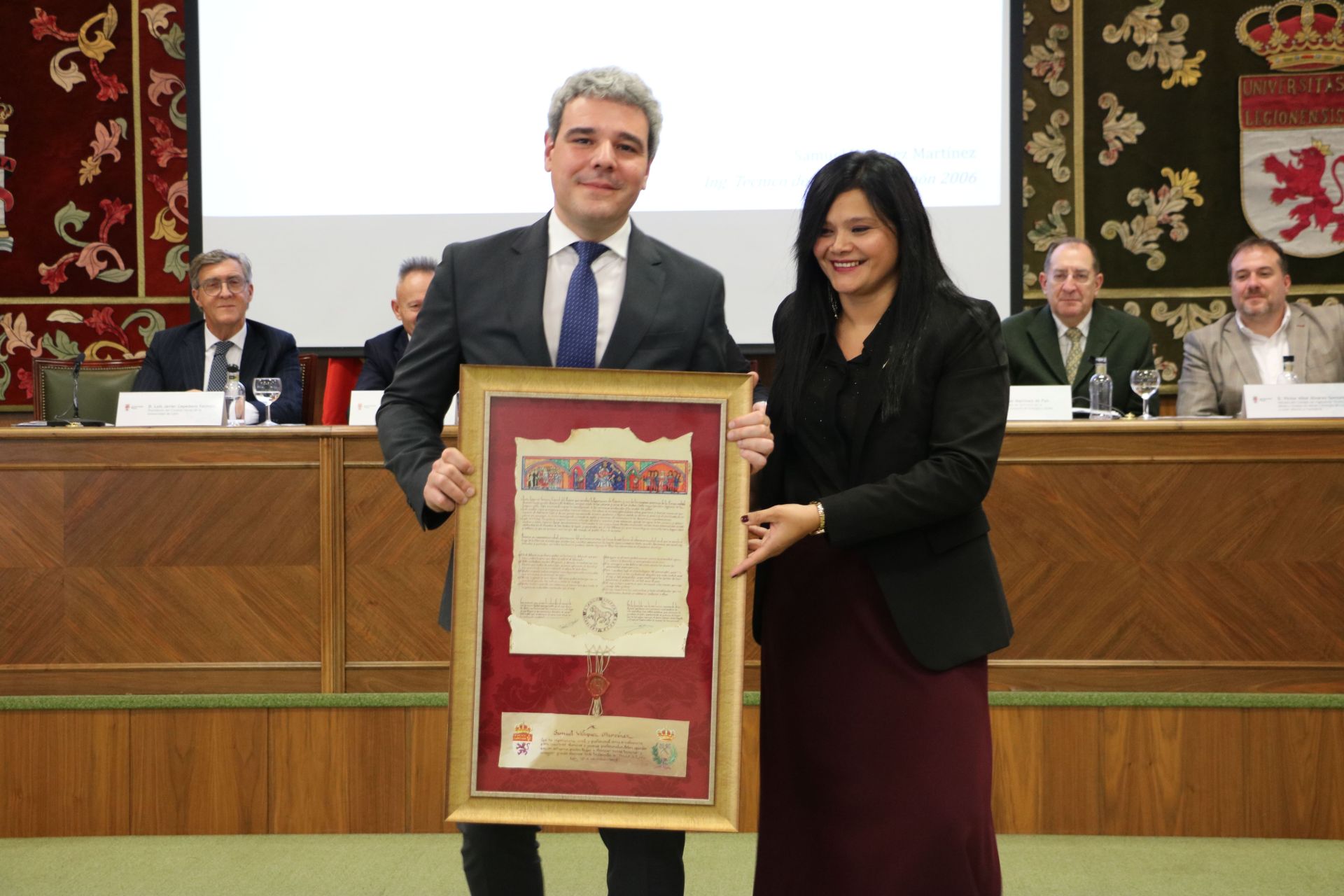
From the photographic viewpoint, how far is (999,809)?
3.11 m

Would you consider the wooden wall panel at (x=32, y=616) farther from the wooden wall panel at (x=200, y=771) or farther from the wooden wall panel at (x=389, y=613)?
the wooden wall panel at (x=389, y=613)

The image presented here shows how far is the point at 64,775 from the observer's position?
10.3 ft

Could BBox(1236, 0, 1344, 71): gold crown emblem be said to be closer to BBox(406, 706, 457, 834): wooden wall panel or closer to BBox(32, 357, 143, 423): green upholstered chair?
BBox(406, 706, 457, 834): wooden wall panel

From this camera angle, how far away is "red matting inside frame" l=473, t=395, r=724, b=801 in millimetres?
1638

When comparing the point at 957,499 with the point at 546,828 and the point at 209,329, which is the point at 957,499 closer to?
→ the point at 546,828

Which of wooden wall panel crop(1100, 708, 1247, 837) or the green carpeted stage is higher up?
wooden wall panel crop(1100, 708, 1247, 837)

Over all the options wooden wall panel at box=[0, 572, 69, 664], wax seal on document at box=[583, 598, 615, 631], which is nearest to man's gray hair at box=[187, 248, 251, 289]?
wooden wall panel at box=[0, 572, 69, 664]

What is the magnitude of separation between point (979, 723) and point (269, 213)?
14.0ft

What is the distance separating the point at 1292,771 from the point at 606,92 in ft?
8.29

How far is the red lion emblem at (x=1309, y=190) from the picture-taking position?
538 cm

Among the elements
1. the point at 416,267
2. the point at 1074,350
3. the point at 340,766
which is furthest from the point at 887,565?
the point at 416,267

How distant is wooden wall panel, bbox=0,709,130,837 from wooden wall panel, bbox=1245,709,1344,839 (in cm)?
→ 290

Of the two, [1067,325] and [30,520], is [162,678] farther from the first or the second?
[1067,325]

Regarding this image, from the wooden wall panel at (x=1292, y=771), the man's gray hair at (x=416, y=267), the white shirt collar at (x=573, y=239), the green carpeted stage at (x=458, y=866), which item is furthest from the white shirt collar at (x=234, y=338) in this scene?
the wooden wall panel at (x=1292, y=771)
